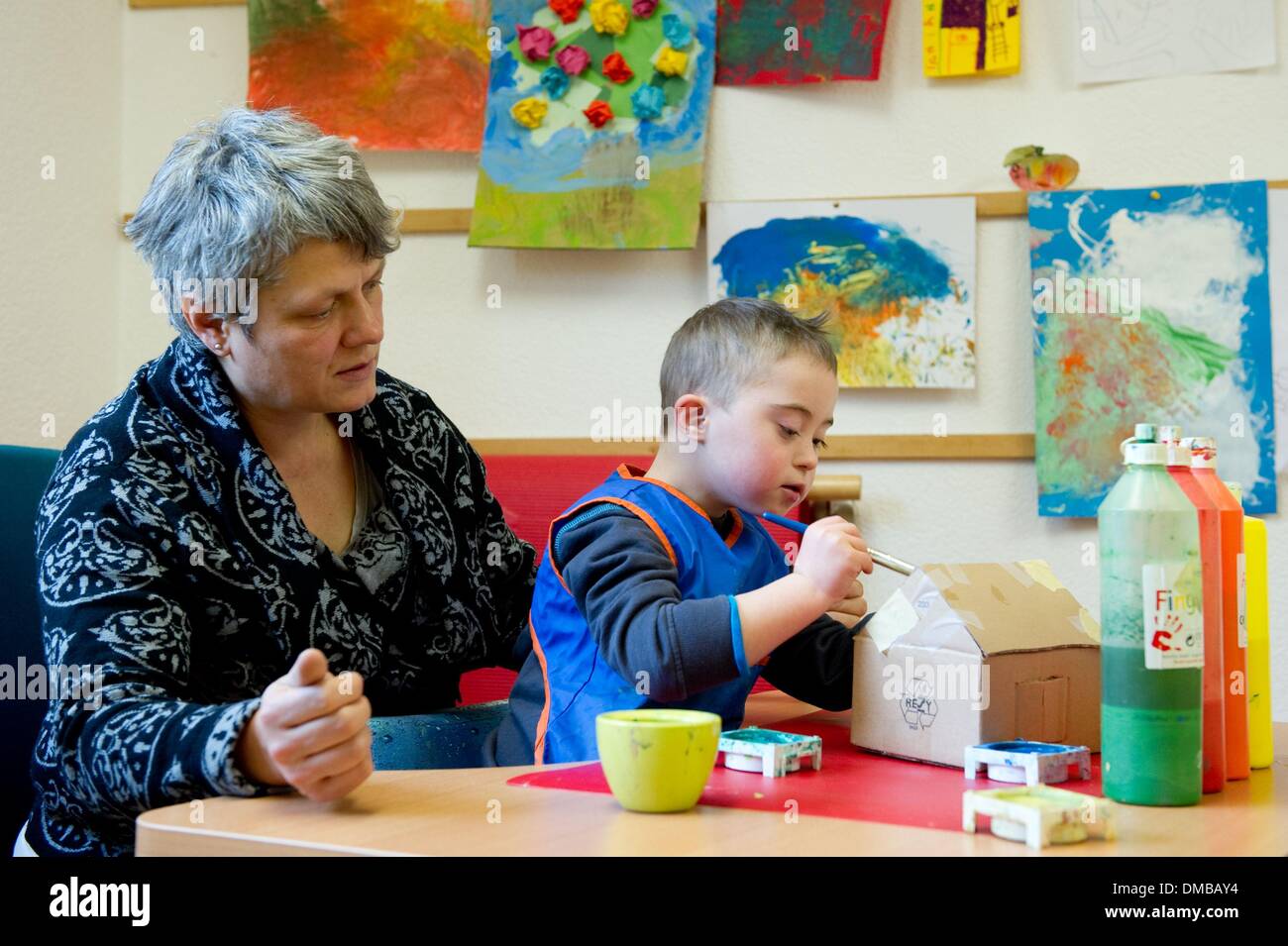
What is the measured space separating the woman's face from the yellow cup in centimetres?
53

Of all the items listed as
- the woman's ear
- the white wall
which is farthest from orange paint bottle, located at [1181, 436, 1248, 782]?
the white wall

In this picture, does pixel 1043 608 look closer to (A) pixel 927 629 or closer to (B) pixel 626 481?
(A) pixel 927 629

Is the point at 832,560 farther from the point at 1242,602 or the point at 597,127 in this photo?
the point at 597,127

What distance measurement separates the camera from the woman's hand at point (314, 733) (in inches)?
30.6

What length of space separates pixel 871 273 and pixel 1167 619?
143cm

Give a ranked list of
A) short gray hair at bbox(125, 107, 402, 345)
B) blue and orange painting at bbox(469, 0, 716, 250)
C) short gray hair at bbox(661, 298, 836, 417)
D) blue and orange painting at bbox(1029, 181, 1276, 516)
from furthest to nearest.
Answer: blue and orange painting at bbox(469, 0, 716, 250) → blue and orange painting at bbox(1029, 181, 1276, 516) → short gray hair at bbox(661, 298, 836, 417) → short gray hair at bbox(125, 107, 402, 345)

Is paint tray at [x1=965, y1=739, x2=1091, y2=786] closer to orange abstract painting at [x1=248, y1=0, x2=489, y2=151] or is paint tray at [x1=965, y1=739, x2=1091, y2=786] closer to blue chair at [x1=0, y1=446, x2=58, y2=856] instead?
blue chair at [x1=0, y1=446, x2=58, y2=856]

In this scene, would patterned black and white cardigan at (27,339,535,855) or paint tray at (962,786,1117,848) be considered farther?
patterned black and white cardigan at (27,339,535,855)

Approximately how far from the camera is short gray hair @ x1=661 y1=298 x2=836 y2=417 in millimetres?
1261

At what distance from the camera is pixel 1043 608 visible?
1037 mm

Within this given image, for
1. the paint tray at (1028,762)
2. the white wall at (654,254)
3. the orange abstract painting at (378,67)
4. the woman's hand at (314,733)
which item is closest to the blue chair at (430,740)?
the woman's hand at (314,733)

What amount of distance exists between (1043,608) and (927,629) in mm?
121

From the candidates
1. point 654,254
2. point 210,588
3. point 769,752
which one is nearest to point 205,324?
point 210,588

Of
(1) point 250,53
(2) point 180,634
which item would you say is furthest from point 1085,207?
(2) point 180,634
